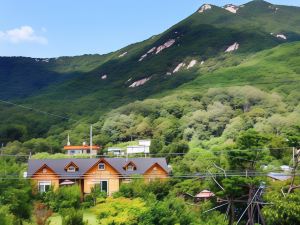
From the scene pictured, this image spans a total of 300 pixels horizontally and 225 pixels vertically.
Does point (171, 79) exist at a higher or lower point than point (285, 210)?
higher

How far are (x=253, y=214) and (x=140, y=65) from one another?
15973 cm

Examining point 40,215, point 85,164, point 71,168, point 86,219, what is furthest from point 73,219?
point 85,164

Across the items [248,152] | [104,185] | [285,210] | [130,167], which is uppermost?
[248,152]

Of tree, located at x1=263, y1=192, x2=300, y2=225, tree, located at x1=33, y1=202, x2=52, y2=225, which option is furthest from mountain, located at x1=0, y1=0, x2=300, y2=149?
tree, located at x1=263, y1=192, x2=300, y2=225

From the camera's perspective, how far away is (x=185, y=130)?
77.1 metres

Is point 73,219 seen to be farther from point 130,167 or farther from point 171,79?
point 171,79

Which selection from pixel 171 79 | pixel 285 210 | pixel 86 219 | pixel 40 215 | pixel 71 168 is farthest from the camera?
pixel 171 79

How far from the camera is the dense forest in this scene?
27.0 metres

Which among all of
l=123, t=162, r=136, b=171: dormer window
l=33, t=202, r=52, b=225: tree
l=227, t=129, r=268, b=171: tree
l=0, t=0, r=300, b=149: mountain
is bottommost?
l=33, t=202, r=52, b=225: tree

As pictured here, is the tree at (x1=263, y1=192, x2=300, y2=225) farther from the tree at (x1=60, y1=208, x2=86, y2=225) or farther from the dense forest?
the tree at (x1=60, y1=208, x2=86, y2=225)

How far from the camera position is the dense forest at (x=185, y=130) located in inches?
1064

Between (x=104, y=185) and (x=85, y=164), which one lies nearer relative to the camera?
(x=104, y=185)

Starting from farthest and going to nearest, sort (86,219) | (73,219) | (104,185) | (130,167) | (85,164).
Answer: (130,167) < (85,164) < (104,185) < (86,219) < (73,219)

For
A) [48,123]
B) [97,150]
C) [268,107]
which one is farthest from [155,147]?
[48,123]
